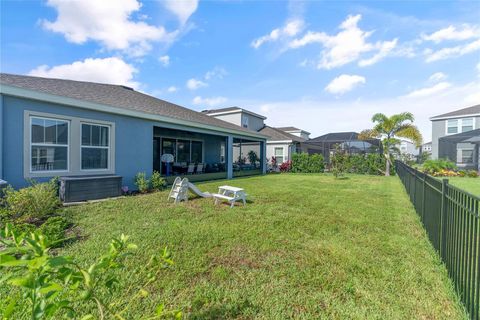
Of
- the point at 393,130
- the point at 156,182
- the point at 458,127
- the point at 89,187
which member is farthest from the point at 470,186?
the point at 458,127

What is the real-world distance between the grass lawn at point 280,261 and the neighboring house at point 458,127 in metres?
23.9

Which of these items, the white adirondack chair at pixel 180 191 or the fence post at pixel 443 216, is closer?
the fence post at pixel 443 216

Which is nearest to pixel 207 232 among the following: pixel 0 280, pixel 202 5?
pixel 0 280

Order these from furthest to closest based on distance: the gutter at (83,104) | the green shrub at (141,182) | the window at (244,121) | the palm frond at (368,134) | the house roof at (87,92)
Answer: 1. the window at (244,121)
2. the palm frond at (368,134)
3. the green shrub at (141,182)
4. the house roof at (87,92)
5. the gutter at (83,104)

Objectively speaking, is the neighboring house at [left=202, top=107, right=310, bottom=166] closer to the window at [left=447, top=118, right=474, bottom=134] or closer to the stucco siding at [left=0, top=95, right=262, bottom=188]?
the stucco siding at [left=0, top=95, right=262, bottom=188]

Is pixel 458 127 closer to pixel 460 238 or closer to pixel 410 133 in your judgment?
pixel 410 133

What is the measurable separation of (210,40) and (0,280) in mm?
14897

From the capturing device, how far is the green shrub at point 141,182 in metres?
9.24

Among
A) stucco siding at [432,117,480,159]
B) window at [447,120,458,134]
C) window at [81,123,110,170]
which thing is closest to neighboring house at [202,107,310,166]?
window at [81,123,110,170]

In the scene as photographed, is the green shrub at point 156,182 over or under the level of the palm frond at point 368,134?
under

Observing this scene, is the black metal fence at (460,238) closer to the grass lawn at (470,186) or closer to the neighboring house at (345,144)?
the grass lawn at (470,186)

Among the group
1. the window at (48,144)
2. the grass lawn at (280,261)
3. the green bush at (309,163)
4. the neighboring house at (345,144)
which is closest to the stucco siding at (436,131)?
the neighboring house at (345,144)

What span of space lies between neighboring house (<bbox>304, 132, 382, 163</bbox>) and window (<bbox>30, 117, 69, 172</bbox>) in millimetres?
19932

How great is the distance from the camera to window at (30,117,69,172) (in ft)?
23.1
